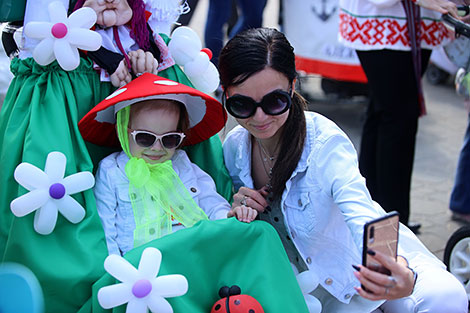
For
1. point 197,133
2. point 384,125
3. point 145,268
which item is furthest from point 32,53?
point 384,125

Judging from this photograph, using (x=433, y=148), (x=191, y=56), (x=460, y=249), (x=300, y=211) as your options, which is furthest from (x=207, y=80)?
(x=433, y=148)

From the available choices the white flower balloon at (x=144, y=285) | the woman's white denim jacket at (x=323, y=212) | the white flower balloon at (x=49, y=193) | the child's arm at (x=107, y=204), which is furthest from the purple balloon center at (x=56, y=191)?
the woman's white denim jacket at (x=323, y=212)

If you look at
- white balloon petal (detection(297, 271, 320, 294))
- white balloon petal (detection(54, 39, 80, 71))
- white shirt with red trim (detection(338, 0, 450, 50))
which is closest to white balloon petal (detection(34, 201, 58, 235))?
white balloon petal (detection(54, 39, 80, 71))

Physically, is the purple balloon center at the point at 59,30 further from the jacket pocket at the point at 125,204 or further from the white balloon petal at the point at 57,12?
the jacket pocket at the point at 125,204

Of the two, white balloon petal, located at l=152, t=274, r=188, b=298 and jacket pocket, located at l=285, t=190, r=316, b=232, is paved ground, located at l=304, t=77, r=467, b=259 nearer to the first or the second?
jacket pocket, located at l=285, t=190, r=316, b=232

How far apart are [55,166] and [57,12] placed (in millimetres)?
478

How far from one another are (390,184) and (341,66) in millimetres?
2152

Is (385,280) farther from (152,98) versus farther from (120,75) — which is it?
(120,75)

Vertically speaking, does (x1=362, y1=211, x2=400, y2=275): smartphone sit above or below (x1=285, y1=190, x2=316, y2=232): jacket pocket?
above

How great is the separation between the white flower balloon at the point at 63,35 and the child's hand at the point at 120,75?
0.13 metres

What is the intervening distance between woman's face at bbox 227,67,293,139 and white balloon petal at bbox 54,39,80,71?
1.64 ft

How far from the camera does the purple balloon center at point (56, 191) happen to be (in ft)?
5.94

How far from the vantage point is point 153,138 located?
202cm

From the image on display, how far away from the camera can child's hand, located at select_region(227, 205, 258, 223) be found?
1.95 m
